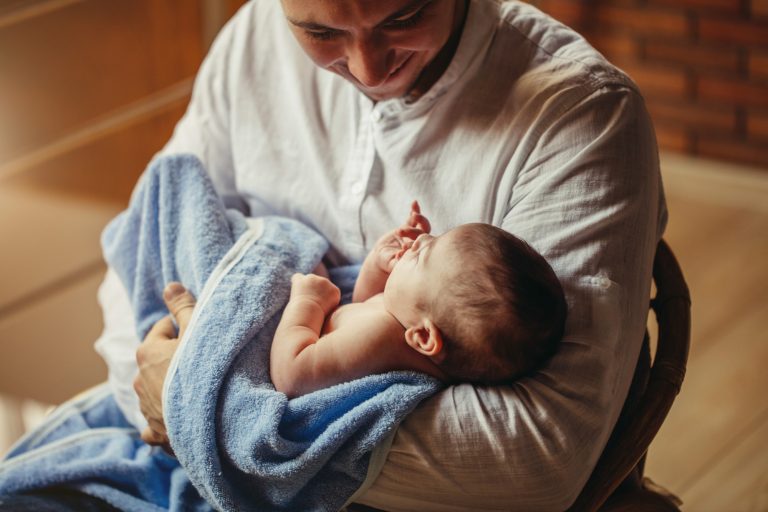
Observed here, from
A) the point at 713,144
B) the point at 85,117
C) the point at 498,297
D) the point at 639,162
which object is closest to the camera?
the point at 498,297

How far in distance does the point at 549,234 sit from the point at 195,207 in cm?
55

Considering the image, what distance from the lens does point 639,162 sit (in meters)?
1.29

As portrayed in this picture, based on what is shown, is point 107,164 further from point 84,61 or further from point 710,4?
point 710,4

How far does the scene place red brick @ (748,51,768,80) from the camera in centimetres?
315

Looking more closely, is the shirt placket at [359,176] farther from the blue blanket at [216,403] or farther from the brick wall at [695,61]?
the brick wall at [695,61]

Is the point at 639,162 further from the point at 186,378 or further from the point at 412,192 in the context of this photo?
the point at 186,378

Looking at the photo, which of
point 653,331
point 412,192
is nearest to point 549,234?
Result: point 412,192

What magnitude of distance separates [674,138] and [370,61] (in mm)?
2331

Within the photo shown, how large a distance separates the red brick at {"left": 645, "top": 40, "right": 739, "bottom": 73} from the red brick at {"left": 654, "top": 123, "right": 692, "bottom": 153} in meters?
0.22

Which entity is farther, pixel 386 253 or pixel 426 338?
pixel 386 253

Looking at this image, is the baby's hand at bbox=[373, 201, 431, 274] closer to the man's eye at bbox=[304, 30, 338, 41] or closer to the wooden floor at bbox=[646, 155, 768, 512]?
the man's eye at bbox=[304, 30, 338, 41]

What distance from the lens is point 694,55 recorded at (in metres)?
3.27

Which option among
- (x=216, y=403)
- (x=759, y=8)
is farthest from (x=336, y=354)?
(x=759, y=8)

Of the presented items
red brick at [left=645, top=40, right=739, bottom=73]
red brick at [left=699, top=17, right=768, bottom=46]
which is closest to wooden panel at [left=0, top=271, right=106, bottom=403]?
red brick at [left=645, top=40, right=739, bottom=73]
